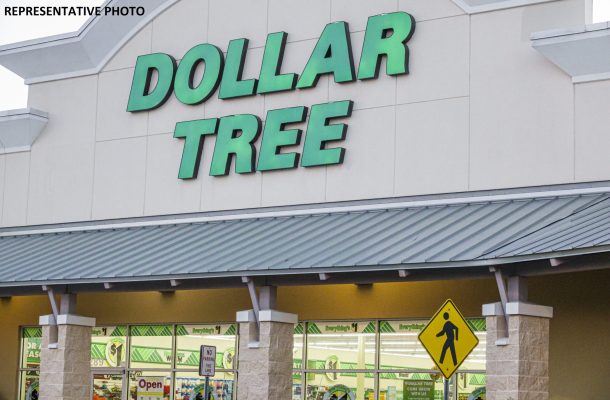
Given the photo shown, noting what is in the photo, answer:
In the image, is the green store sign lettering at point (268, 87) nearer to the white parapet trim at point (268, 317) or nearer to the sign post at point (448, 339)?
the white parapet trim at point (268, 317)

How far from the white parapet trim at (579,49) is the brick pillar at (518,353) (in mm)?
4583

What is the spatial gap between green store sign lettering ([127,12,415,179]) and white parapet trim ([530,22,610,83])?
322cm

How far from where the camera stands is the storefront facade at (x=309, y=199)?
19.9 m

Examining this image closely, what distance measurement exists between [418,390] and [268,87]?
7040 mm

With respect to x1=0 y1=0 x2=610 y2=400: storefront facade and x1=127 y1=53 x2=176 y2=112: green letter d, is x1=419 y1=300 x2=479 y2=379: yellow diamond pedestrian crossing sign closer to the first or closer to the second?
x1=0 y1=0 x2=610 y2=400: storefront facade

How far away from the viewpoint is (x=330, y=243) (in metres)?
21.0

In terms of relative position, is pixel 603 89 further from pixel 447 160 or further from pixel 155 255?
pixel 155 255

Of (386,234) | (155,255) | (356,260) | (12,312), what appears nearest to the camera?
(356,260)

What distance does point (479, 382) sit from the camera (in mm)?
21750

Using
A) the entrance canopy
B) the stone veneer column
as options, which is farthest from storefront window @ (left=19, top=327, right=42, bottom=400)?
the stone veneer column

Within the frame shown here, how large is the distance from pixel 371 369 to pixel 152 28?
957 cm

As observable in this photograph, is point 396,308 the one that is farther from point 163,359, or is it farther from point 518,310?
point 163,359

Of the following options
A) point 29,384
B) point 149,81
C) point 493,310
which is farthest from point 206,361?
point 29,384

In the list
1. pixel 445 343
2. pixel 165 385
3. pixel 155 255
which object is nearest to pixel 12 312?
pixel 165 385
